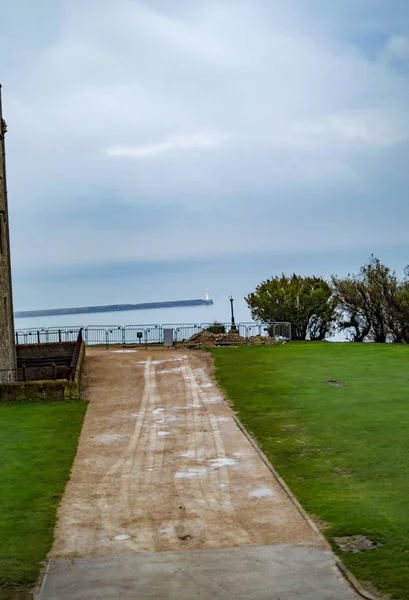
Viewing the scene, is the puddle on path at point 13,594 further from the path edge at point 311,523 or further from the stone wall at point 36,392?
the stone wall at point 36,392

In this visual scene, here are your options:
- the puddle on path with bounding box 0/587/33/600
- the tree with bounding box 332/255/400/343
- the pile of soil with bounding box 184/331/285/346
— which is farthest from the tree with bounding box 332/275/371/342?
the puddle on path with bounding box 0/587/33/600

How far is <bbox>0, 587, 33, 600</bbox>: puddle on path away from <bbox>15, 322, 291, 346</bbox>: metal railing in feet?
115

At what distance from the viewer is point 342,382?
26.8m

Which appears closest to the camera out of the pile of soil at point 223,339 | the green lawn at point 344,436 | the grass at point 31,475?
the grass at point 31,475

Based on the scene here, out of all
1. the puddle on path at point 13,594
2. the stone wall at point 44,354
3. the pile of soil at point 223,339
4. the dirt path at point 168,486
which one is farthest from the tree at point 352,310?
the puddle on path at point 13,594

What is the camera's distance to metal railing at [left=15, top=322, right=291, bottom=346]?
4569 cm

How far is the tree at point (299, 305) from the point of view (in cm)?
5075

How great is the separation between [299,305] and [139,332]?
39.4 ft

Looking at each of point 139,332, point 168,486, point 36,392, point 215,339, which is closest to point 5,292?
point 36,392

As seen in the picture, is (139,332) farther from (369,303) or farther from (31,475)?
(31,475)

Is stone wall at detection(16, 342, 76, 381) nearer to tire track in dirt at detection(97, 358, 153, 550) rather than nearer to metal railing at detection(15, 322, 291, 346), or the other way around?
metal railing at detection(15, 322, 291, 346)

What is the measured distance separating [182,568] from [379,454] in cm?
698

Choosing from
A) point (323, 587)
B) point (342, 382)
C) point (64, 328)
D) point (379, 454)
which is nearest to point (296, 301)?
point (64, 328)

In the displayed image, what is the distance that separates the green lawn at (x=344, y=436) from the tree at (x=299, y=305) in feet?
50.8
